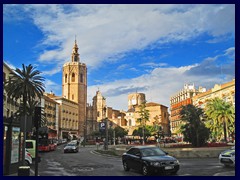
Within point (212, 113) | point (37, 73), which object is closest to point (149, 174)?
point (37, 73)

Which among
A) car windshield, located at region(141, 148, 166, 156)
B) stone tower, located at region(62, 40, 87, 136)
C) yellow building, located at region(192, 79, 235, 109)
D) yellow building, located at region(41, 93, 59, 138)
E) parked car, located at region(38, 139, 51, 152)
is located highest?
stone tower, located at region(62, 40, 87, 136)

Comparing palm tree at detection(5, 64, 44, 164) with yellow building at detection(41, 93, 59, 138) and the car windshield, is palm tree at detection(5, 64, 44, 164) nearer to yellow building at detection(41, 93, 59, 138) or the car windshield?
the car windshield

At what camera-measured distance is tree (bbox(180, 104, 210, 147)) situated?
30766mm

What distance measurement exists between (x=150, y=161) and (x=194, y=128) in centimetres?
1768

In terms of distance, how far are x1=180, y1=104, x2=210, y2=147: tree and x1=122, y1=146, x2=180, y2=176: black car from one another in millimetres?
15662

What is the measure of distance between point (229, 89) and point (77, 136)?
2406 inches

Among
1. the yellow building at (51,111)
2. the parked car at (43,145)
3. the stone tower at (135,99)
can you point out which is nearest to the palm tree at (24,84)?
the parked car at (43,145)

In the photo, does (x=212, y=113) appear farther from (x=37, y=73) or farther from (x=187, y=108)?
(x=37, y=73)

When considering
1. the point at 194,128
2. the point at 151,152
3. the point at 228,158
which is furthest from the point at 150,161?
the point at 194,128

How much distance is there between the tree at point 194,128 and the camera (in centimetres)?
3077

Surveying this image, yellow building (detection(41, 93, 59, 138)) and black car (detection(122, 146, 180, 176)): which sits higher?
yellow building (detection(41, 93, 59, 138))

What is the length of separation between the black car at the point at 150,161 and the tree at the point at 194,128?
51.4 feet

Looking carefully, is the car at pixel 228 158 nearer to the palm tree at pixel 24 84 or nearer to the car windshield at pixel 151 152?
the car windshield at pixel 151 152

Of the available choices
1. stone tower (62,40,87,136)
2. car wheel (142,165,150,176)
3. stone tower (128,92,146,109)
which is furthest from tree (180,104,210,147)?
stone tower (128,92,146,109)
